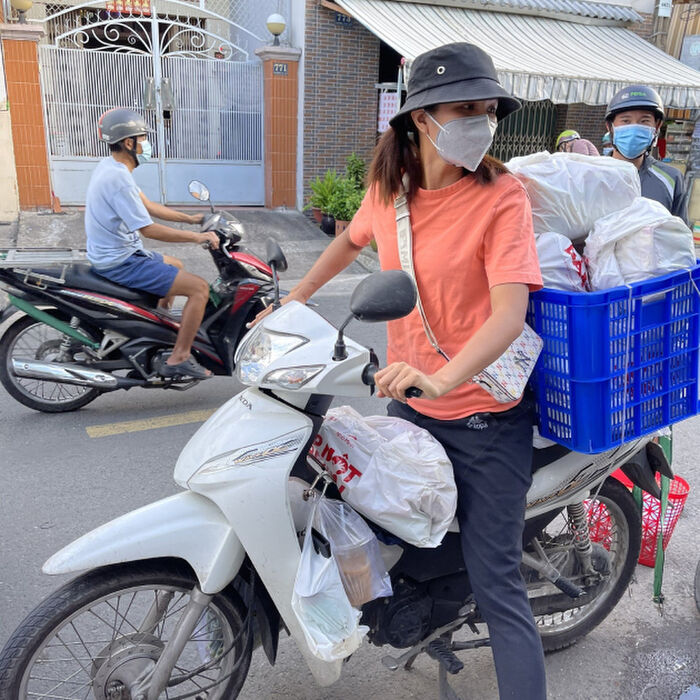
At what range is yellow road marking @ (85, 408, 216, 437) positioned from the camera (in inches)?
180

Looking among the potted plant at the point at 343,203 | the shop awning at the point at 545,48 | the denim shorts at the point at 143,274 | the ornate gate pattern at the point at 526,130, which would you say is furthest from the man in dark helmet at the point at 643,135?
the ornate gate pattern at the point at 526,130

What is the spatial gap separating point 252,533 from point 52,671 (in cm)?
74

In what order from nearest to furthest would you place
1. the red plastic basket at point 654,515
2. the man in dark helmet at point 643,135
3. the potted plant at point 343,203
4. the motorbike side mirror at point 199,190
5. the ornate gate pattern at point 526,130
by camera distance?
the red plastic basket at point 654,515
the man in dark helmet at point 643,135
the motorbike side mirror at point 199,190
the potted plant at point 343,203
the ornate gate pattern at point 526,130

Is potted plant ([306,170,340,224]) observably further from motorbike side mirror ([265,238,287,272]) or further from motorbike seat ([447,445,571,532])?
motorbike seat ([447,445,571,532])

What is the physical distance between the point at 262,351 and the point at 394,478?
492 millimetres

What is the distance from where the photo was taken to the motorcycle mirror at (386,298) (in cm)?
167

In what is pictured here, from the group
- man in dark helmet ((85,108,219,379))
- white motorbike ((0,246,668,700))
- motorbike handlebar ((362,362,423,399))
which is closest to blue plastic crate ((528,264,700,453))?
white motorbike ((0,246,668,700))

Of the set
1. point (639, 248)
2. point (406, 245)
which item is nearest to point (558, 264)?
point (639, 248)

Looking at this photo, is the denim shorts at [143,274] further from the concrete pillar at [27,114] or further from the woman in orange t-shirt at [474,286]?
the concrete pillar at [27,114]

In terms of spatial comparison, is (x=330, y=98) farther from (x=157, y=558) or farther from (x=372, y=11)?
(x=157, y=558)

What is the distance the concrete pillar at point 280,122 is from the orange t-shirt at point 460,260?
1013 cm

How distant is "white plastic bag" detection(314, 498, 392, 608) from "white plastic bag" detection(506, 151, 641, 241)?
3.36ft

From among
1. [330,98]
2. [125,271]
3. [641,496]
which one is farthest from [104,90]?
[641,496]

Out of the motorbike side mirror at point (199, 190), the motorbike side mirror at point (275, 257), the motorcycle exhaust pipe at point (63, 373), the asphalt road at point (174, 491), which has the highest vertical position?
the motorbike side mirror at point (275, 257)
